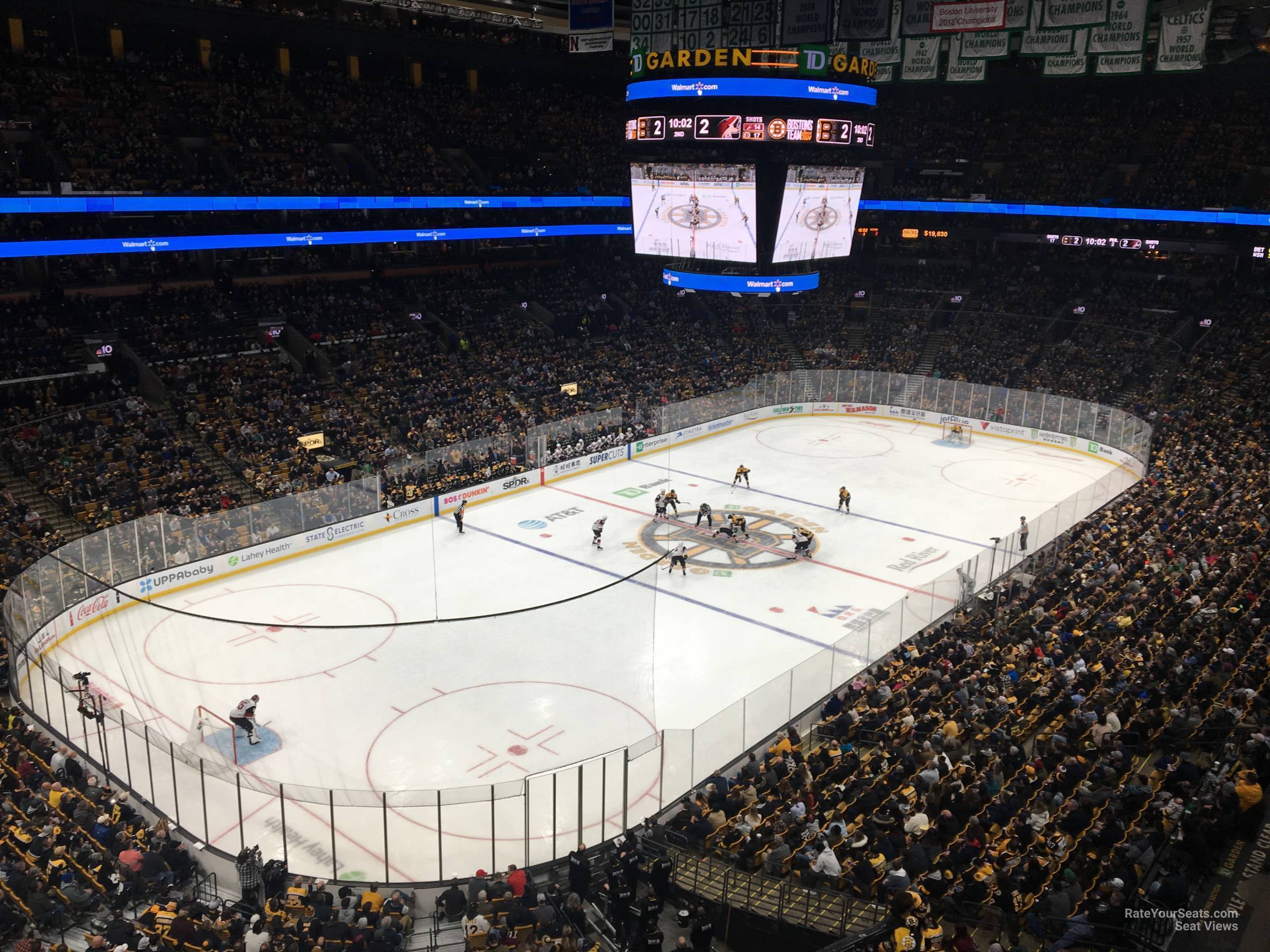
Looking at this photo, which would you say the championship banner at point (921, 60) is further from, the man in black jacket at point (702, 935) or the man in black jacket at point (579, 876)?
the man in black jacket at point (702, 935)

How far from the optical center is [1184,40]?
26516 millimetres

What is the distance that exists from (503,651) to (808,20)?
46.0 ft

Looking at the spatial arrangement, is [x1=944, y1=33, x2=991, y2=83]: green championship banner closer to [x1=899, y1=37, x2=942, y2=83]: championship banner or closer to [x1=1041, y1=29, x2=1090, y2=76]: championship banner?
[x1=899, y1=37, x2=942, y2=83]: championship banner

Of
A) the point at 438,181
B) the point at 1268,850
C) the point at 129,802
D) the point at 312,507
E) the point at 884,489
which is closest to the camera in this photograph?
the point at 1268,850

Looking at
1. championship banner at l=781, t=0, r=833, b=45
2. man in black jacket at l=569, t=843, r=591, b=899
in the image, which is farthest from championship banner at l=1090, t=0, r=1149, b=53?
man in black jacket at l=569, t=843, r=591, b=899

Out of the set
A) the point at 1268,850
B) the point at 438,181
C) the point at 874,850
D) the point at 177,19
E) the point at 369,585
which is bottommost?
the point at 369,585

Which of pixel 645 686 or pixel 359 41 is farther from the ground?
pixel 359 41

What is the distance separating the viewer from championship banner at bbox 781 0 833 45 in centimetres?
2052

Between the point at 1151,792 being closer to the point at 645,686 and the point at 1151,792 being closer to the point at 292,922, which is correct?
the point at 645,686

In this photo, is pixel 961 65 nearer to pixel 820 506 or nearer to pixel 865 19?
pixel 865 19

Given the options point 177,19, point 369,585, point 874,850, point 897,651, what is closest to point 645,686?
point 897,651

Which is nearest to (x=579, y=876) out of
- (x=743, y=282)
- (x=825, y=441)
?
(x=743, y=282)

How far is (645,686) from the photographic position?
18062mm

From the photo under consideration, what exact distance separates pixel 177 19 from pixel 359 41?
8.06m
